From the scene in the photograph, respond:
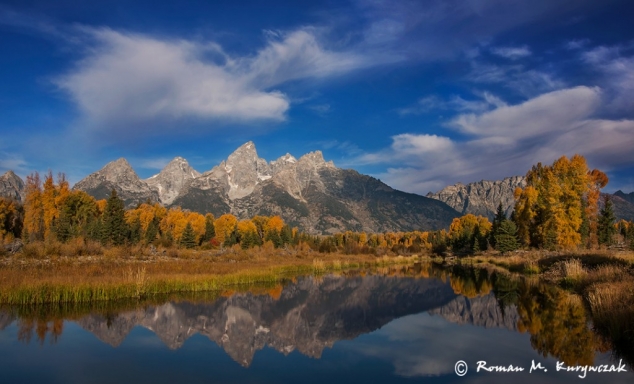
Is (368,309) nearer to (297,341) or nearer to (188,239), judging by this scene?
(297,341)

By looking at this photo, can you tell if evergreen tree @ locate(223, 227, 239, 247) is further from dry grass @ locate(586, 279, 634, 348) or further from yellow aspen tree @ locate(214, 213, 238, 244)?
dry grass @ locate(586, 279, 634, 348)

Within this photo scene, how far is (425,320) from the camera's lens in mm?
24031

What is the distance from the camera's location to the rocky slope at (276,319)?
1850 cm

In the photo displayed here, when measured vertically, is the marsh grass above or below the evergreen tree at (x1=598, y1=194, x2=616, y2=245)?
below

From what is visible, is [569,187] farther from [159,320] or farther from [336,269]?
[159,320]

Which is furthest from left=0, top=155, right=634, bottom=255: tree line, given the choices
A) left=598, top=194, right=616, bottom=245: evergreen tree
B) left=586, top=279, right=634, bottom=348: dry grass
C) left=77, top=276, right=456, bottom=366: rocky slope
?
left=586, top=279, right=634, bottom=348: dry grass

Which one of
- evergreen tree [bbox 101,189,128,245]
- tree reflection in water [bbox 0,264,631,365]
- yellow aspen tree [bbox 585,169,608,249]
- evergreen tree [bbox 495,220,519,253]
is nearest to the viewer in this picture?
tree reflection in water [bbox 0,264,631,365]

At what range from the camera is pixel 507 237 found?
214 feet

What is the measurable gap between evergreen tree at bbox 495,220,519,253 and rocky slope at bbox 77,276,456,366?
33998 mm

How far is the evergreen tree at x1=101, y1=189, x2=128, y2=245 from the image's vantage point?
6719 cm

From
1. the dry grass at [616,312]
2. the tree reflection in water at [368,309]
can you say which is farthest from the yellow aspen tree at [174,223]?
the dry grass at [616,312]

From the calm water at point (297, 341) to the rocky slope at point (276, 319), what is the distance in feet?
0.23

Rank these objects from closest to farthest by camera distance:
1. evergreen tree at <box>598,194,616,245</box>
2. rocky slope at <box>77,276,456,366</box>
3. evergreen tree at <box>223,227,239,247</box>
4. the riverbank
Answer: the riverbank, rocky slope at <box>77,276,456,366</box>, evergreen tree at <box>598,194,616,245</box>, evergreen tree at <box>223,227,239,247</box>

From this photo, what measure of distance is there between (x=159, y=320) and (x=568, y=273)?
98.1ft
